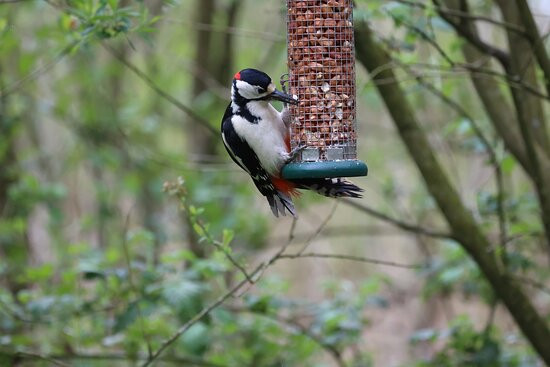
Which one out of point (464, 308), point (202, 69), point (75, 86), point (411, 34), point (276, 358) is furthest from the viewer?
Result: point (464, 308)

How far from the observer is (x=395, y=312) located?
10.2m

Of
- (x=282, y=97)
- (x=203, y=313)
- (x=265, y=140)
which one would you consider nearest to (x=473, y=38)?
(x=282, y=97)

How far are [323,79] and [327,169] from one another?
1.82 ft

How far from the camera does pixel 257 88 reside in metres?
3.61

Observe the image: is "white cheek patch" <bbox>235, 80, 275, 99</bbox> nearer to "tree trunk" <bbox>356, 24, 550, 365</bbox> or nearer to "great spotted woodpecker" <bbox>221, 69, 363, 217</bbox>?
"great spotted woodpecker" <bbox>221, 69, 363, 217</bbox>

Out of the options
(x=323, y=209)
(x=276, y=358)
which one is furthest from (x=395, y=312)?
(x=276, y=358)

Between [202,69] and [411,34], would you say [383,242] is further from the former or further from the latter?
[411,34]

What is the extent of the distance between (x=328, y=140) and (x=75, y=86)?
506cm

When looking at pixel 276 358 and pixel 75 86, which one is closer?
pixel 276 358

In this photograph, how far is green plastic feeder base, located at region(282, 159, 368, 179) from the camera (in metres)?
3.22

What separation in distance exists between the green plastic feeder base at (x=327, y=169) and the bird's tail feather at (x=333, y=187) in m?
0.23

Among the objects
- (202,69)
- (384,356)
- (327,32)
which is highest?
(202,69)

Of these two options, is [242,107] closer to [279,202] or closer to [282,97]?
[282,97]

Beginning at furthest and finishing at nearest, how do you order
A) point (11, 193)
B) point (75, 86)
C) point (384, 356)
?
point (384, 356) < point (75, 86) < point (11, 193)
